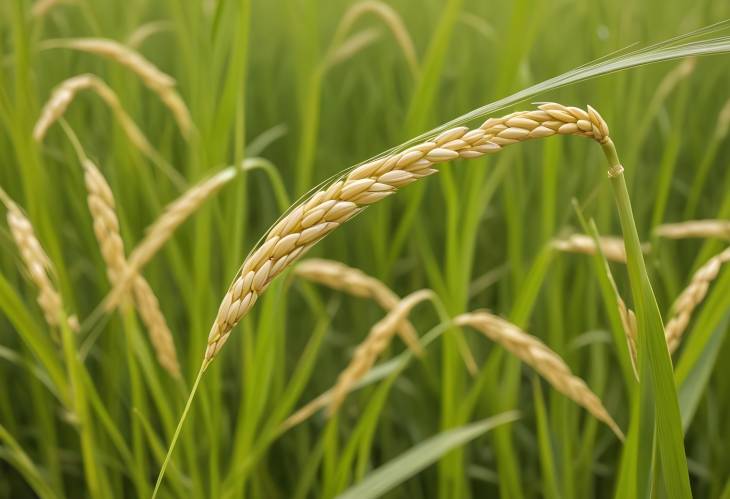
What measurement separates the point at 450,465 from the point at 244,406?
11.2 inches

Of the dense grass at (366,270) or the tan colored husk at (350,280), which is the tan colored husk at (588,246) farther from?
the tan colored husk at (350,280)

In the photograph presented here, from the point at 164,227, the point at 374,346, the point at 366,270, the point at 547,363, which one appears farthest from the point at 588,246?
the point at 366,270

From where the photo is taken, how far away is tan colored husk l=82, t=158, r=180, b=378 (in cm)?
83

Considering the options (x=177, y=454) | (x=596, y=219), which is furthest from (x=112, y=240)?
(x=596, y=219)

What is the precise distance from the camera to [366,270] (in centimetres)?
162

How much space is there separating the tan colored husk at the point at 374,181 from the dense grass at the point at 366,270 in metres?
0.10

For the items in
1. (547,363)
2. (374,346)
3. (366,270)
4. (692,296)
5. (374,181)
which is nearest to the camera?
(374,181)

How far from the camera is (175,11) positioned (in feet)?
4.05

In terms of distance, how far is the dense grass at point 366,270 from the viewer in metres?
0.96

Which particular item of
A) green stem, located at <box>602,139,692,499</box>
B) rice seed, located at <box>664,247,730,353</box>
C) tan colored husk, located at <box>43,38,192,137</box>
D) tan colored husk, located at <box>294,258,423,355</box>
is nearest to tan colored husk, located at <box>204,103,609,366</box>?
green stem, located at <box>602,139,692,499</box>

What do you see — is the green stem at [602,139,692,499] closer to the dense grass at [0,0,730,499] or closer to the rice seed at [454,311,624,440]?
the dense grass at [0,0,730,499]

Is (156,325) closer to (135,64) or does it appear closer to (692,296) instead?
(135,64)

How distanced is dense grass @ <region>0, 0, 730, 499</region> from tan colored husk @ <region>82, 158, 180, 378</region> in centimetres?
6

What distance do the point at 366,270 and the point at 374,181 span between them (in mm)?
1147
